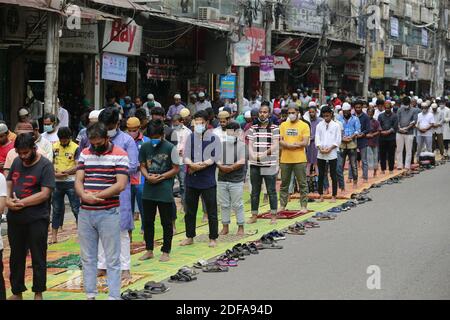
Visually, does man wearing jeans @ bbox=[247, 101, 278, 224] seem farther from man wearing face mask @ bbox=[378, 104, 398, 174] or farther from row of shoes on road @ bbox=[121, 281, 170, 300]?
man wearing face mask @ bbox=[378, 104, 398, 174]

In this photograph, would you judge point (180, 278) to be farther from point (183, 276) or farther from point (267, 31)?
point (267, 31)

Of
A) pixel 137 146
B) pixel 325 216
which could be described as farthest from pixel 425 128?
pixel 137 146

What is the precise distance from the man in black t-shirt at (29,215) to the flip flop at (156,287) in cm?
110

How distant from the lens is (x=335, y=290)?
8.88 meters

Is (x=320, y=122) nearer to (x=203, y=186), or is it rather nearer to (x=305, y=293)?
(x=203, y=186)

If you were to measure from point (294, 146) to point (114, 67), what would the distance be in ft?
28.8

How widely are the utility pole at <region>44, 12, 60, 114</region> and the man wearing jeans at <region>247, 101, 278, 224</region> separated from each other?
4.80m

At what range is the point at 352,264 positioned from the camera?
10.3m

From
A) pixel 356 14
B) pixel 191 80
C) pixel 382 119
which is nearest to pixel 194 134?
pixel 382 119

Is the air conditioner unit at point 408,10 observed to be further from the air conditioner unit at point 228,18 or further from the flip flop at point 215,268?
the flip flop at point 215,268

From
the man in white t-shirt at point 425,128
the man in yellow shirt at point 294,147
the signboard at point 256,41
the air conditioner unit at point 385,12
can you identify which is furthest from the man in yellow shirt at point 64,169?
the air conditioner unit at point 385,12

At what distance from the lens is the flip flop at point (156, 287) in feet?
29.5

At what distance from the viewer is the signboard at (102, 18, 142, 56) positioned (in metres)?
21.7

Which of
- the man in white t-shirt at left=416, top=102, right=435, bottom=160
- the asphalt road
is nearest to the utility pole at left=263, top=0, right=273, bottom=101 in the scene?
the man in white t-shirt at left=416, top=102, right=435, bottom=160
